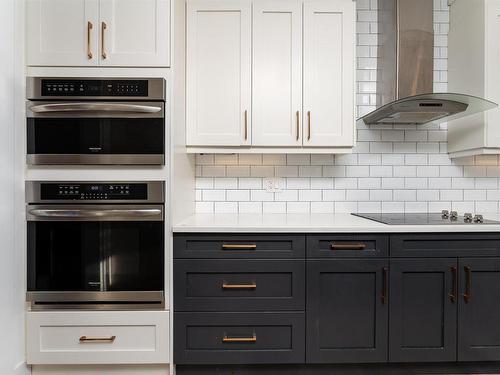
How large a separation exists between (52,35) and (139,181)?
36.4 inches

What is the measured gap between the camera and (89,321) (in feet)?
5.72

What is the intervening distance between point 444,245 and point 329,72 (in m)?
1.28

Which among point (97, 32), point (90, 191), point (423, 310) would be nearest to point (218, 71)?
point (97, 32)

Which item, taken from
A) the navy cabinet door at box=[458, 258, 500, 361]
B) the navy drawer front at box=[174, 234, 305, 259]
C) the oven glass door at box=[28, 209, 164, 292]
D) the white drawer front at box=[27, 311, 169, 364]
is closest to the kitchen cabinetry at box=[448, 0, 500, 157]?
the navy cabinet door at box=[458, 258, 500, 361]

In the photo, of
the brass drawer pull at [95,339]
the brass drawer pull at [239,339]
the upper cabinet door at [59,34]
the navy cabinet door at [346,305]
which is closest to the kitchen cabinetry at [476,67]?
the navy cabinet door at [346,305]

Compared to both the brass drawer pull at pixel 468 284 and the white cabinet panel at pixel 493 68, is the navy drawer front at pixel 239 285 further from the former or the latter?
the white cabinet panel at pixel 493 68

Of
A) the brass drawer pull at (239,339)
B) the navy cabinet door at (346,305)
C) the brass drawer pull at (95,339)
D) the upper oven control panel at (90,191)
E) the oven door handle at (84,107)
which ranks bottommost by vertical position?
the brass drawer pull at (239,339)

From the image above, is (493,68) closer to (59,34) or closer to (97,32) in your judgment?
(97,32)

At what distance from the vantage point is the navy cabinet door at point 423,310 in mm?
1787

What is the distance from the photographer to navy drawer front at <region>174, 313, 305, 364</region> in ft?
5.83

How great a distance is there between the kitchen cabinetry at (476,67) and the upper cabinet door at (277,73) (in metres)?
1.20

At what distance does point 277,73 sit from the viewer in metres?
2.14

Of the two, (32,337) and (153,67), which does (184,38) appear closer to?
(153,67)

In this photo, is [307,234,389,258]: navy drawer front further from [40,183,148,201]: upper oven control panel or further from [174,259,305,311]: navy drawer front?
[40,183,148,201]: upper oven control panel
